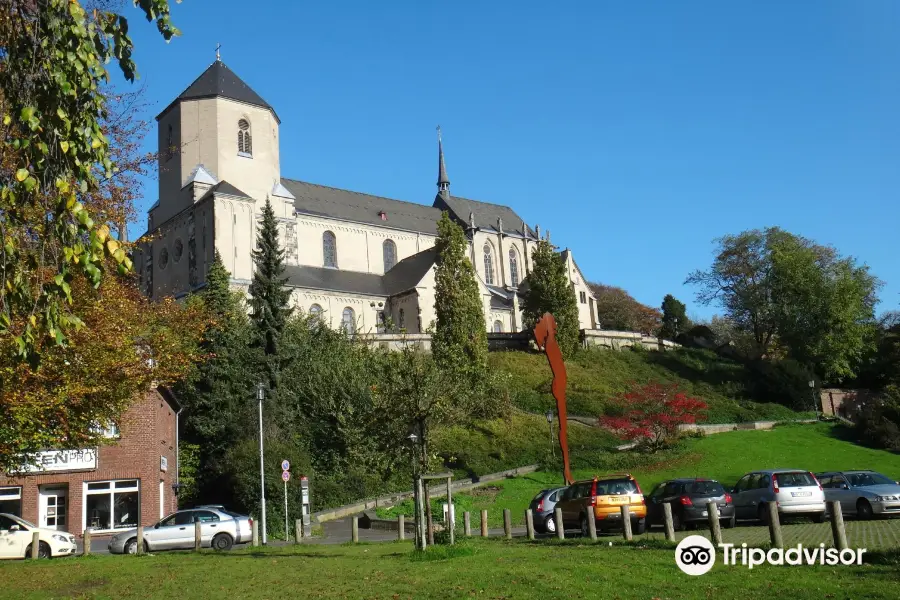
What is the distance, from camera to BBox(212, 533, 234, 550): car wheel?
73.6ft

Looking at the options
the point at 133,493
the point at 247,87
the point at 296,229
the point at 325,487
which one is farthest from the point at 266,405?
the point at 247,87

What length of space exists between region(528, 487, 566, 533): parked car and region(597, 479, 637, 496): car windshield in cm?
239

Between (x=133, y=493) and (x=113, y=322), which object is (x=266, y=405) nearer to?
(x=133, y=493)

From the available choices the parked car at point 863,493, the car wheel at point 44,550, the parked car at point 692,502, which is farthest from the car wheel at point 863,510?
the car wheel at point 44,550

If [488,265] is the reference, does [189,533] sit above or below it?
below

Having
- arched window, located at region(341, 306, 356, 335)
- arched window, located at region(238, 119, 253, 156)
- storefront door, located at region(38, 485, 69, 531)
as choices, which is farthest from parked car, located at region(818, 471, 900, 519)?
arched window, located at region(238, 119, 253, 156)

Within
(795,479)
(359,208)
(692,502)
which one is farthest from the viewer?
(359,208)

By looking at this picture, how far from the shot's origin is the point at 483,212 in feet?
262

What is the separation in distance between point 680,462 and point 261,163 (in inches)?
1480

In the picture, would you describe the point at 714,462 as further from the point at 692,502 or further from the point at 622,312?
the point at 622,312

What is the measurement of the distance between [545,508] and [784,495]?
Answer: 20.1ft

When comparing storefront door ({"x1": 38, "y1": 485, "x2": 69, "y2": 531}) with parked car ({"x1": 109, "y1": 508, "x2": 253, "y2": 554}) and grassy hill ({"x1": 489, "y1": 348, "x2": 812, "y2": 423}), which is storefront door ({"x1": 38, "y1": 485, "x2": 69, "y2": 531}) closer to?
parked car ({"x1": 109, "y1": 508, "x2": 253, "y2": 554})

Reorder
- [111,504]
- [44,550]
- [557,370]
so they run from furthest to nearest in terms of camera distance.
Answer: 1. [111,504]
2. [557,370]
3. [44,550]

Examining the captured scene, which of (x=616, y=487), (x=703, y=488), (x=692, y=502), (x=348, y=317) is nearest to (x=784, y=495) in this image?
(x=703, y=488)
